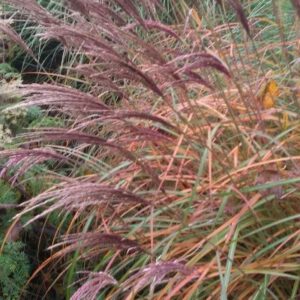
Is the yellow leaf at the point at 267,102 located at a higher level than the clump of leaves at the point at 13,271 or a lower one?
higher

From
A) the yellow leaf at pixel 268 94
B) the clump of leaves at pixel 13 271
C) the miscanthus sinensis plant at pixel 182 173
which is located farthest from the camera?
the clump of leaves at pixel 13 271

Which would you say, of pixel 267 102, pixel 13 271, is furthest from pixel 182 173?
pixel 13 271

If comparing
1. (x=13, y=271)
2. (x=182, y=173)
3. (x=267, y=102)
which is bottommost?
(x=13, y=271)

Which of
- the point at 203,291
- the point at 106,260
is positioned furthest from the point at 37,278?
the point at 203,291

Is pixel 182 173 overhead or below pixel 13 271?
overhead

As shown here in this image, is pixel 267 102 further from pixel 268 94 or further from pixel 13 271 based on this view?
pixel 13 271

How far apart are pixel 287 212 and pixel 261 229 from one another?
28 centimetres

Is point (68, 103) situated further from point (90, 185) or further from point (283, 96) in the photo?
point (283, 96)

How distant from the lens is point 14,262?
3273 millimetres

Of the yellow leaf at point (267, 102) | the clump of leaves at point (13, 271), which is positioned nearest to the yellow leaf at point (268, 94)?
the yellow leaf at point (267, 102)

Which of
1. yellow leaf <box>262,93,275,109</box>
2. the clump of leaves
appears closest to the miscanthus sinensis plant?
yellow leaf <box>262,93,275,109</box>

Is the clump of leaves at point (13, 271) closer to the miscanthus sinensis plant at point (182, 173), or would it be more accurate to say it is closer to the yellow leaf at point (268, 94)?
the miscanthus sinensis plant at point (182, 173)

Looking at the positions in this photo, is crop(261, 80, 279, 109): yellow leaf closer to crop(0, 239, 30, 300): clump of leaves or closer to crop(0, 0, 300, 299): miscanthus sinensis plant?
crop(0, 0, 300, 299): miscanthus sinensis plant

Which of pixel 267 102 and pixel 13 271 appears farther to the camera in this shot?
pixel 13 271
